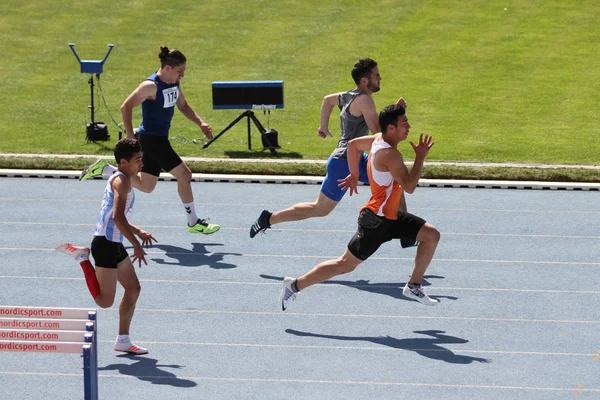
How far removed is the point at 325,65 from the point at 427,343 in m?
15.0

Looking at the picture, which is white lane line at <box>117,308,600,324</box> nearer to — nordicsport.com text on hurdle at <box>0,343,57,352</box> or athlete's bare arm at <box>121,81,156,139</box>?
athlete's bare arm at <box>121,81,156,139</box>

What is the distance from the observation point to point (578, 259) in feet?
38.5

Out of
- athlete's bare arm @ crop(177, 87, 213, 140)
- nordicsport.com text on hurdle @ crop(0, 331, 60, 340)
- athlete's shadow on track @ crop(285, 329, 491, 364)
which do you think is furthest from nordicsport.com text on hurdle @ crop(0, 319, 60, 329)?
athlete's bare arm @ crop(177, 87, 213, 140)

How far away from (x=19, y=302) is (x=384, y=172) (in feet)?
11.8

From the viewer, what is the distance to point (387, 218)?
942 cm

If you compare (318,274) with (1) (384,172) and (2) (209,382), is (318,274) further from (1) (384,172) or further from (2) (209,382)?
(2) (209,382)

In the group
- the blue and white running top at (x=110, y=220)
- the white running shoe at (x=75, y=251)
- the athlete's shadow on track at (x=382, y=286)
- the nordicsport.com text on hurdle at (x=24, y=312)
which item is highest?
the blue and white running top at (x=110, y=220)

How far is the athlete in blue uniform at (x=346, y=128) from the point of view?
11.0m

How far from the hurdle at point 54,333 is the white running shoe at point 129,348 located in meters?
1.44

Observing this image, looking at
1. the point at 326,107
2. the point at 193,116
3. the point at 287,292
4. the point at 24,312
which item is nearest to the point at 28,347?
the point at 24,312

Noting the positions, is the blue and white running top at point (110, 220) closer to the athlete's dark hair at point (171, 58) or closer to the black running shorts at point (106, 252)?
the black running shorts at point (106, 252)

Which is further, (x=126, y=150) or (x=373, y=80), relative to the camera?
(x=373, y=80)

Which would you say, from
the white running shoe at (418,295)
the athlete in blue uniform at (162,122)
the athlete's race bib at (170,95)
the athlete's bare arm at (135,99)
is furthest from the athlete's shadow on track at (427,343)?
the athlete's race bib at (170,95)

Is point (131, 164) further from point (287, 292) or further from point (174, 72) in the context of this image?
point (174, 72)
